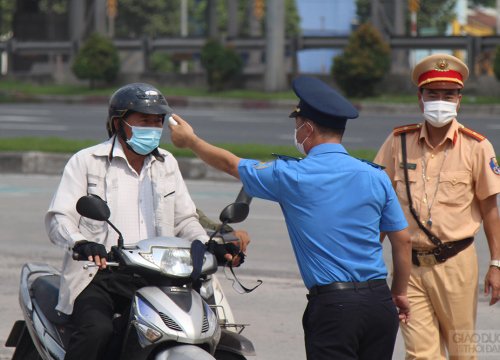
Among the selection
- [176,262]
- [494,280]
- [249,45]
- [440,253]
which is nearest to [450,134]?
[440,253]

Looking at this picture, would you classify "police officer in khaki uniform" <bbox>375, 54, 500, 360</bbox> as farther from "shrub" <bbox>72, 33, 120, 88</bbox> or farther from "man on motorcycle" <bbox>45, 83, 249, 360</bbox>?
"shrub" <bbox>72, 33, 120, 88</bbox>

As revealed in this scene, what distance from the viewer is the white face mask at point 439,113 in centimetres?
506

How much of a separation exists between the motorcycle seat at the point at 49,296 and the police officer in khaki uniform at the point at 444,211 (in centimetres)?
150

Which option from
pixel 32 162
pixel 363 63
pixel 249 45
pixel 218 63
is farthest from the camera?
pixel 249 45

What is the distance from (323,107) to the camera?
411 cm

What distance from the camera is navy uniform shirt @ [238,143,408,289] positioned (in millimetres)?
4129

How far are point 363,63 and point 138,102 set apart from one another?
72.0 ft

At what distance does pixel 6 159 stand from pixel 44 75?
19618 mm

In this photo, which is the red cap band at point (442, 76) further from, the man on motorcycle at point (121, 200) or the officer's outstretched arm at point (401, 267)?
the man on motorcycle at point (121, 200)

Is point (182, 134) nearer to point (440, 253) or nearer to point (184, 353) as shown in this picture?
point (184, 353)

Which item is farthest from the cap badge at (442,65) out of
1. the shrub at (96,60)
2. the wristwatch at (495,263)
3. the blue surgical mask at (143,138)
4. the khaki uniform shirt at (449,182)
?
the shrub at (96,60)

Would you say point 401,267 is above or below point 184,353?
above

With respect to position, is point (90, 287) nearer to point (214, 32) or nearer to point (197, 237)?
point (197, 237)

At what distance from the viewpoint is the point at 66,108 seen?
26547 millimetres
